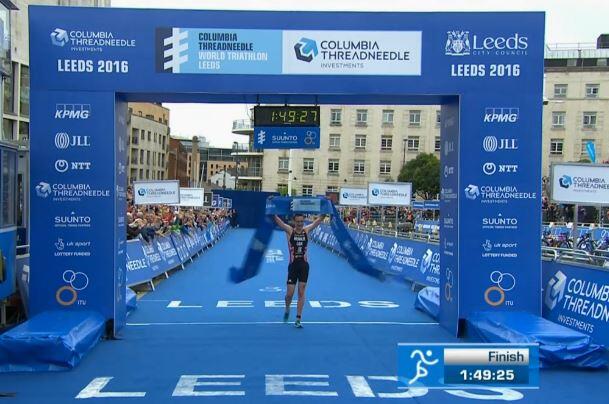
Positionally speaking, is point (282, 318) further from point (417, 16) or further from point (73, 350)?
point (417, 16)

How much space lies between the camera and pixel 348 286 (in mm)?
16156

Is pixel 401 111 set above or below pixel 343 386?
above

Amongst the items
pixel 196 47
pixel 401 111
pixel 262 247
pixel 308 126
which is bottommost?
pixel 262 247

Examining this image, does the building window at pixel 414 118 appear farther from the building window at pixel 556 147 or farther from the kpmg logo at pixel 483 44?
the kpmg logo at pixel 483 44

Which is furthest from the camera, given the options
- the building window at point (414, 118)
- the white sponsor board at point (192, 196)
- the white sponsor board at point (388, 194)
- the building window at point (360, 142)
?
the building window at point (360, 142)

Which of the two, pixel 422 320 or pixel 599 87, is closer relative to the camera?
pixel 422 320

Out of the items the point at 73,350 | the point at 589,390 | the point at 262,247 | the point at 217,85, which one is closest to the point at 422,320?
the point at 262,247

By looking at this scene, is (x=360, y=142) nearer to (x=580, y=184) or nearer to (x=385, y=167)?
(x=385, y=167)

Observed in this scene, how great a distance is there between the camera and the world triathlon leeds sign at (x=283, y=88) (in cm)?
928

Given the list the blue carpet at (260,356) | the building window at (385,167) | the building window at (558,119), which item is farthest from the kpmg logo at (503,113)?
the building window at (558,119)

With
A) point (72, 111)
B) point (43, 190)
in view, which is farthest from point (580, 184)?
point (43, 190)

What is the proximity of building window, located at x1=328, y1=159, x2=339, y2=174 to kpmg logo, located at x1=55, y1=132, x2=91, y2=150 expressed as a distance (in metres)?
69.0

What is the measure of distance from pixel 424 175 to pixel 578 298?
193 feet

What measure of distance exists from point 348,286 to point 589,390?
31.3ft
